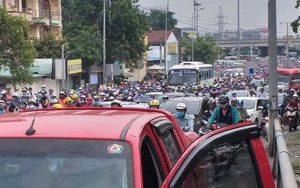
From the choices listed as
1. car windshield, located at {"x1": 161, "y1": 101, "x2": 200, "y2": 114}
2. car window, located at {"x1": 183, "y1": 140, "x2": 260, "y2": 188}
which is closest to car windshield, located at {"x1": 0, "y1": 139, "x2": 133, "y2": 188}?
car window, located at {"x1": 183, "y1": 140, "x2": 260, "y2": 188}

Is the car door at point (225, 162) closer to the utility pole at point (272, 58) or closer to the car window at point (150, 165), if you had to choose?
the car window at point (150, 165)

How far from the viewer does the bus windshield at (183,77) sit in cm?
3941

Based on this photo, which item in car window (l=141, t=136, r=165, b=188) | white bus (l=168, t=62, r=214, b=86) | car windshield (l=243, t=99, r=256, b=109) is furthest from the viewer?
white bus (l=168, t=62, r=214, b=86)

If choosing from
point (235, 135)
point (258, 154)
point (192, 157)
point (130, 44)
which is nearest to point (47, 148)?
point (192, 157)

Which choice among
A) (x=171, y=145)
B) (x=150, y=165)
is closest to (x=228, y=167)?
(x=150, y=165)

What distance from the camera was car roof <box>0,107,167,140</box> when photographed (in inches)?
144

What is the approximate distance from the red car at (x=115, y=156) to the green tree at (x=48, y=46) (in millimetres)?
39590

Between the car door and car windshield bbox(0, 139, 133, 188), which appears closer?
the car door

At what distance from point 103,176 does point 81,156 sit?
0.21 meters

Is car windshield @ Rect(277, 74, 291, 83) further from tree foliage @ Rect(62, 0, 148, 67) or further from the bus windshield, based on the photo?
tree foliage @ Rect(62, 0, 148, 67)

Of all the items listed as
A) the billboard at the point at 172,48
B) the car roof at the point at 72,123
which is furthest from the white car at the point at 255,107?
the billboard at the point at 172,48

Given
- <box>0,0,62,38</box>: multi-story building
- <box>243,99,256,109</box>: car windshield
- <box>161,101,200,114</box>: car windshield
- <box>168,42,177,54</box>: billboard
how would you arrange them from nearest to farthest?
<box>161,101,200,114</box>: car windshield, <box>243,99,256,109</box>: car windshield, <box>0,0,62,38</box>: multi-story building, <box>168,42,177,54</box>: billboard

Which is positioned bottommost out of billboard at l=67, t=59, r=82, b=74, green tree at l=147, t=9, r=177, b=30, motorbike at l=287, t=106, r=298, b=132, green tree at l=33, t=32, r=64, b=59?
motorbike at l=287, t=106, r=298, b=132

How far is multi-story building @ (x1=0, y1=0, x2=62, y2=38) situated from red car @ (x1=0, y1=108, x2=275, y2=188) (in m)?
39.4
